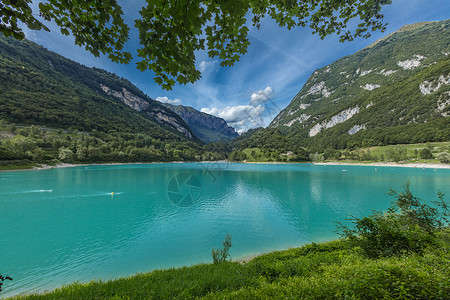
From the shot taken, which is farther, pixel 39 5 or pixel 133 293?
pixel 133 293

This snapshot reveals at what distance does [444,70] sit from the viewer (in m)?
128

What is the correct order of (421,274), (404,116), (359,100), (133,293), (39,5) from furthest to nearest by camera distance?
(359,100)
(404,116)
(133,293)
(39,5)
(421,274)

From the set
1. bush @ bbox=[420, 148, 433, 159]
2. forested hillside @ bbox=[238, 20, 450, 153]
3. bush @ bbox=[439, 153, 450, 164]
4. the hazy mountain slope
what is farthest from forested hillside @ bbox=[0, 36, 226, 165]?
bush @ bbox=[439, 153, 450, 164]

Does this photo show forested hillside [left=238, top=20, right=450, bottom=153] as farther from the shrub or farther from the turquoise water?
the shrub

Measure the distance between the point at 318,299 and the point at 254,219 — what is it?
1649 cm

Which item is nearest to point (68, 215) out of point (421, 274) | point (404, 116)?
point (421, 274)

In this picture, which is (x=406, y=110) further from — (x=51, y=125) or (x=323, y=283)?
(x=51, y=125)

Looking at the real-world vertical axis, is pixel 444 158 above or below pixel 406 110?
below

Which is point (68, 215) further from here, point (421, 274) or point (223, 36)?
point (421, 274)

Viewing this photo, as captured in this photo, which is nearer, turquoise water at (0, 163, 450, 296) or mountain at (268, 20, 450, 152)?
turquoise water at (0, 163, 450, 296)

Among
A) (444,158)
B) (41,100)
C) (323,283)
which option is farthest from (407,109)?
(41,100)

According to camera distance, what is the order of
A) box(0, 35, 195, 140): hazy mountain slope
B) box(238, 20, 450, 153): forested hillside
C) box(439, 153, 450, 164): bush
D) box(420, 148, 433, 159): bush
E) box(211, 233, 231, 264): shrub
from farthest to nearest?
box(238, 20, 450, 153): forested hillside, box(0, 35, 195, 140): hazy mountain slope, box(420, 148, 433, 159): bush, box(439, 153, 450, 164): bush, box(211, 233, 231, 264): shrub

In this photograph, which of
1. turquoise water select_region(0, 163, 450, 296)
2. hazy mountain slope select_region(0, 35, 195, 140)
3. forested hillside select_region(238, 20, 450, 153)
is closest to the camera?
Result: turquoise water select_region(0, 163, 450, 296)

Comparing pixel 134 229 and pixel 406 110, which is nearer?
pixel 134 229
